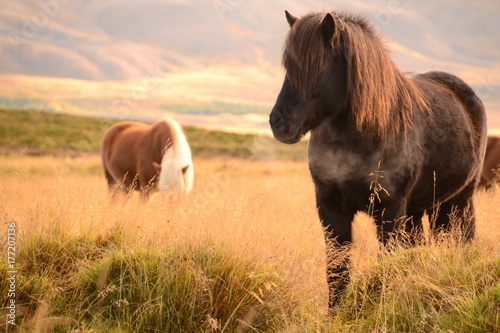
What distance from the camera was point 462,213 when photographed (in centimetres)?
525

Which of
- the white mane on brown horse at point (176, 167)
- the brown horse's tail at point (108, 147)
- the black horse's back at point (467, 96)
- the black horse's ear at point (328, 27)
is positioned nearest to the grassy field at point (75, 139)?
the brown horse's tail at point (108, 147)

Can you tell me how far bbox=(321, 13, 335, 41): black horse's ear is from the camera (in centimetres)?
349

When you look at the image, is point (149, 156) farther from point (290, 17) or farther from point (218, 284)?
point (218, 284)

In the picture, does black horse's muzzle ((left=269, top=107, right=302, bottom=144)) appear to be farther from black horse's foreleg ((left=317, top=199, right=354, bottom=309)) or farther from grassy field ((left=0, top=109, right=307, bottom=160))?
grassy field ((left=0, top=109, right=307, bottom=160))

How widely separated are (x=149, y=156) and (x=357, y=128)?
6483 mm

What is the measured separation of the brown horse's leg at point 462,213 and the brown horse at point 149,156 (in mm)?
4078

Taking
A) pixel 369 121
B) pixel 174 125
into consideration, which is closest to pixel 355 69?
pixel 369 121

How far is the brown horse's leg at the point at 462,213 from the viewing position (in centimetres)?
520

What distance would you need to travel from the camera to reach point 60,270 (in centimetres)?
386

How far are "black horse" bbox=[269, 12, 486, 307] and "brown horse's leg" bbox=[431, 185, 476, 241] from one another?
0.70m

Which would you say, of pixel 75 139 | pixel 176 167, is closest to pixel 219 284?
pixel 176 167

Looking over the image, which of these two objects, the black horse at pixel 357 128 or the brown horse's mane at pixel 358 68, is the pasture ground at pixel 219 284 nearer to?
the black horse at pixel 357 128

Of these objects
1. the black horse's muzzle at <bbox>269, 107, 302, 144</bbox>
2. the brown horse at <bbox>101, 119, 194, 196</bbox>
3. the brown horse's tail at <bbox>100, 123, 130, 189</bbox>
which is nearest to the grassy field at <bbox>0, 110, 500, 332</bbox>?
the black horse's muzzle at <bbox>269, 107, 302, 144</bbox>

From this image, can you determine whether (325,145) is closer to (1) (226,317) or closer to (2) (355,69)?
Result: (2) (355,69)
